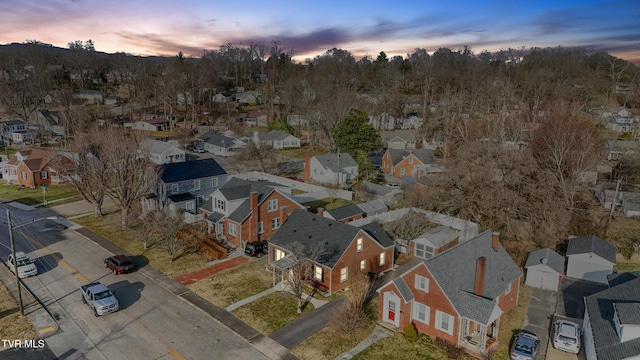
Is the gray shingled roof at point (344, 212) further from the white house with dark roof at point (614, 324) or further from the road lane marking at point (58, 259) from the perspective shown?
the white house with dark roof at point (614, 324)

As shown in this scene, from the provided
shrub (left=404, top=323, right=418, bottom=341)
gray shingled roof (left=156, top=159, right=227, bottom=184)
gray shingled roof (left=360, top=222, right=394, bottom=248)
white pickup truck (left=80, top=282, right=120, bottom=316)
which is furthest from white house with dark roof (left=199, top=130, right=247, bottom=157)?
shrub (left=404, top=323, right=418, bottom=341)

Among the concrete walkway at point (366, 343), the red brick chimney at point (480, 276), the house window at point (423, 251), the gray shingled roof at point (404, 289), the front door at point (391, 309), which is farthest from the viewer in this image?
the house window at point (423, 251)

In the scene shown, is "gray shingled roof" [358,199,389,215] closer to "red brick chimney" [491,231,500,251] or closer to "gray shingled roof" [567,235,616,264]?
"red brick chimney" [491,231,500,251]

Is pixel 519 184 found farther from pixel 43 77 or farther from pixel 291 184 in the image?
pixel 43 77

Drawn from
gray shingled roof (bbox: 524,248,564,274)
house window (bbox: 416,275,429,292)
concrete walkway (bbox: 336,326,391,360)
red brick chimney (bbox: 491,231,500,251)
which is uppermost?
red brick chimney (bbox: 491,231,500,251)

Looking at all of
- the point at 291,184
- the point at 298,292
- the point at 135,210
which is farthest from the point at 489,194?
the point at 135,210

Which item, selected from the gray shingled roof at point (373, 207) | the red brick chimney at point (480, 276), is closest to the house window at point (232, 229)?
the gray shingled roof at point (373, 207)

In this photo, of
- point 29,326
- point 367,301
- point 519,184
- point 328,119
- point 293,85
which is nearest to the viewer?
point 29,326
